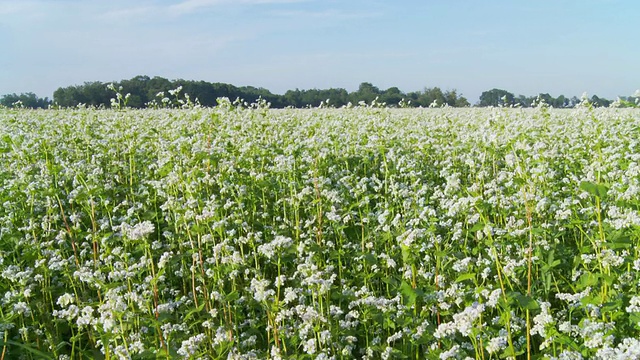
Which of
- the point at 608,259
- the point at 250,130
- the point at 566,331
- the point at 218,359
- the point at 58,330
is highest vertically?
the point at 250,130

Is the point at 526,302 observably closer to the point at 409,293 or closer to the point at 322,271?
the point at 409,293

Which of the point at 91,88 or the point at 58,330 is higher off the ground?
the point at 91,88

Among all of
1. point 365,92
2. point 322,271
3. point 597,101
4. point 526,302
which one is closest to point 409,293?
point 526,302

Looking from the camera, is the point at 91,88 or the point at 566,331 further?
the point at 91,88

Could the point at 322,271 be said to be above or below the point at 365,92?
below

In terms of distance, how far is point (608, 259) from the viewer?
3.74 meters

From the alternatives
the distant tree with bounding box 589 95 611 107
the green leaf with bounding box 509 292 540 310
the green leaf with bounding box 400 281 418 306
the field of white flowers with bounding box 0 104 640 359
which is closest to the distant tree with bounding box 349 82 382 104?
the distant tree with bounding box 589 95 611 107

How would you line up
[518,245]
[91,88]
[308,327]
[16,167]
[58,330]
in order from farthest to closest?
[91,88] < [16,167] < [518,245] < [58,330] < [308,327]

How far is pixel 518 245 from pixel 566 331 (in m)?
1.73

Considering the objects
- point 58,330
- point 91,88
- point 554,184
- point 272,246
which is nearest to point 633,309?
point 272,246

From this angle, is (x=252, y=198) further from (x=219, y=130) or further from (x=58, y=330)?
(x=219, y=130)

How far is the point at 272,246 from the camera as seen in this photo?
4.20 metres

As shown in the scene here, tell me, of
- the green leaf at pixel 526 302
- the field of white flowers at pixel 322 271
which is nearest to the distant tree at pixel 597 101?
the field of white flowers at pixel 322 271

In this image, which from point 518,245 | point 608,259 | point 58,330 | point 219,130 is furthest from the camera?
point 219,130
